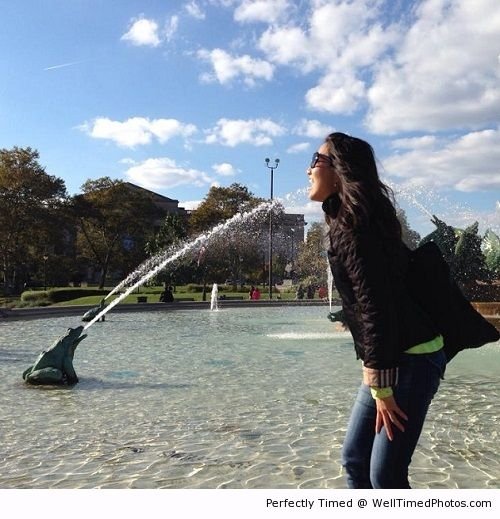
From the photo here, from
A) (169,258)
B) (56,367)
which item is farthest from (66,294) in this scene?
(56,367)

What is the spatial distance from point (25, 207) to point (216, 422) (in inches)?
1886

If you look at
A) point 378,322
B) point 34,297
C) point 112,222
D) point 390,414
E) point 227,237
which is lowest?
point 34,297

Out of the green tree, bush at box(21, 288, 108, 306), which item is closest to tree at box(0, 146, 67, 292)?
bush at box(21, 288, 108, 306)

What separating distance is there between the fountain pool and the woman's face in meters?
2.71

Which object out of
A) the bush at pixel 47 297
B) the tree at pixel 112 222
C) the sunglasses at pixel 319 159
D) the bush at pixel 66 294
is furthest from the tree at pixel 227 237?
the sunglasses at pixel 319 159

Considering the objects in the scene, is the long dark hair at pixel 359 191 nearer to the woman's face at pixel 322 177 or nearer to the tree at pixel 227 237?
the woman's face at pixel 322 177

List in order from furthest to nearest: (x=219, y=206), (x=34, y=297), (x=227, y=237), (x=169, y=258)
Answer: (x=219, y=206)
(x=227, y=237)
(x=169, y=258)
(x=34, y=297)

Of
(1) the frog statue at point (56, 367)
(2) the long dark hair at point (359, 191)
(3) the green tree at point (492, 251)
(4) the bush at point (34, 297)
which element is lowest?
(1) the frog statue at point (56, 367)

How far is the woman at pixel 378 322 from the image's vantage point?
2.44 meters

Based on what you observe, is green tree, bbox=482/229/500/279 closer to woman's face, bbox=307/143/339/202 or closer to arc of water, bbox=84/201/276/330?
arc of water, bbox=84/201/276/330

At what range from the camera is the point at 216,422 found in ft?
21.9

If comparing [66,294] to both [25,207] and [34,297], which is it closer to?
[34,297]

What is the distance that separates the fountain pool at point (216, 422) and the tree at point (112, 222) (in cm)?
5458
